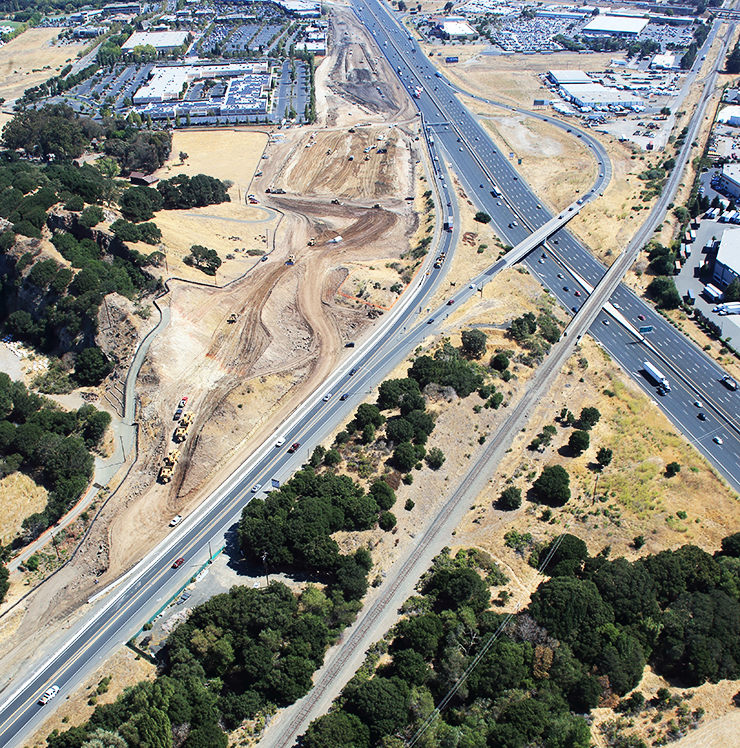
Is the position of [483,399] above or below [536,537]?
above

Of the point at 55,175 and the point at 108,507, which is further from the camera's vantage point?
the point at 55,175

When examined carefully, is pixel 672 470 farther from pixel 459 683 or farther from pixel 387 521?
pixel 459 683

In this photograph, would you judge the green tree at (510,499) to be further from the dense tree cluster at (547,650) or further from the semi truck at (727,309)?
the semi truck at (727,309)

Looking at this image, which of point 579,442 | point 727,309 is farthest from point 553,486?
point 727,309

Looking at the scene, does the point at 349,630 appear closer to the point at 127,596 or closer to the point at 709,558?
the point at 127,596

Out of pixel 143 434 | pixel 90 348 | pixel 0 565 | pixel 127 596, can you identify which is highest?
pixel 90 348

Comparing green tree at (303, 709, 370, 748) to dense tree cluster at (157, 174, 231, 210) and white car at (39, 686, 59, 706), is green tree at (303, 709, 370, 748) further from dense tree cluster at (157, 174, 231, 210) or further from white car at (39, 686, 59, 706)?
dense tree cluster at (157, 174, 231, 210)

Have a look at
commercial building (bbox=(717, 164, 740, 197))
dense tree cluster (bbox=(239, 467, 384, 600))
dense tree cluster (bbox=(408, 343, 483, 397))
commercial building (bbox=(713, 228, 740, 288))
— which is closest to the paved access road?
commercial building (bbox=(713, 228, 740, 288))

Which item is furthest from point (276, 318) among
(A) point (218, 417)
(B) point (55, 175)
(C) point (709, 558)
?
(C) point (709, 558)
